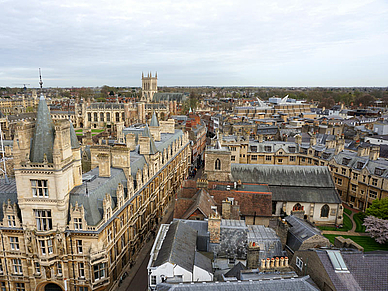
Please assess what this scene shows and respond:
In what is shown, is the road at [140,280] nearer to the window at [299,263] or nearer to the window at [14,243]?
the window at [14,243]

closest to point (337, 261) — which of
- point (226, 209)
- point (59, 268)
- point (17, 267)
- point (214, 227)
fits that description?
point (214, 227)

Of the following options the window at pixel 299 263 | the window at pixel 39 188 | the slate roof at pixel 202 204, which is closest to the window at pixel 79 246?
the window at pixel 39 188

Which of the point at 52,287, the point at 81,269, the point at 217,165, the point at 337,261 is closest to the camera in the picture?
the point at 337,261

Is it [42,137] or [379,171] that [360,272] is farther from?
[379,171]

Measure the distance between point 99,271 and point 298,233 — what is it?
63.2ft

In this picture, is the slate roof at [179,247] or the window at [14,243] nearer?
the slate roof at [179,247]

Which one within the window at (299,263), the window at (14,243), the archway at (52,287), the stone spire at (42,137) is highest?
the stone spire at (42,137)

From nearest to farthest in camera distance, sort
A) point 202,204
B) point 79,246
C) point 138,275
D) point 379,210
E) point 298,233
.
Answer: point 79,246, point 298,233, point 202,204, point 138,275, point 379,210

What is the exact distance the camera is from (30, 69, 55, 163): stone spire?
24984mm

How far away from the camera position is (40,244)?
25594 millimetres

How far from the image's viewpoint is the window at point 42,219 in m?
25.4

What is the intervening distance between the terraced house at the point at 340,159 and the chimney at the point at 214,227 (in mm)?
29722

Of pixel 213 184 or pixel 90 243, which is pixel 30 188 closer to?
pixel 90 243

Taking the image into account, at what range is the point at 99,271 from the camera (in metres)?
26.8
